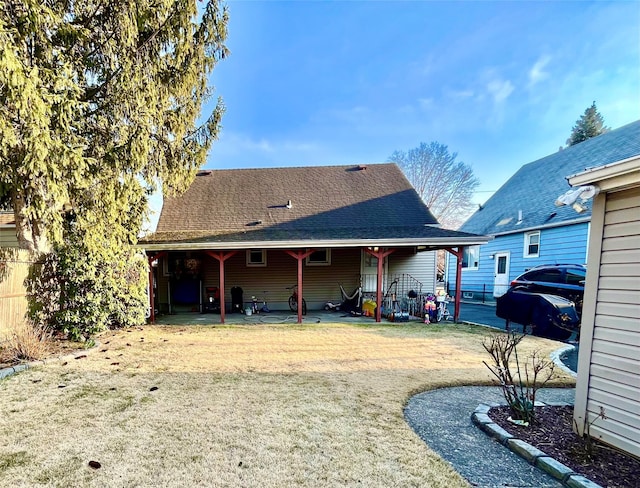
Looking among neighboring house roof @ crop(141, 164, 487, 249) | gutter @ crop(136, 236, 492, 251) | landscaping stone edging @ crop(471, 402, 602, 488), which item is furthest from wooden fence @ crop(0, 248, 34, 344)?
landscaping stone edging @ crop(471, 402, 602, 488)

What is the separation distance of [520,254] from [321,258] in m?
8.69

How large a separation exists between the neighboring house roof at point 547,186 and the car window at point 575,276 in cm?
252

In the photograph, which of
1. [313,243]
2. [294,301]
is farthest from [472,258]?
[313,243]

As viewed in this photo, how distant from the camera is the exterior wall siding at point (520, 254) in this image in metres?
10.1

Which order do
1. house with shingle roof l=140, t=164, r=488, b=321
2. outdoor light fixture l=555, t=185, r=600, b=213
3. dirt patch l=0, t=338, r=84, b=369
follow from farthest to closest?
house with shingle roof l=140, t=164, r=488, b=321, dirt patch l=0, t=338, r=84, b=369, outdoor light fixture l=555, t=185, r=600, b=213

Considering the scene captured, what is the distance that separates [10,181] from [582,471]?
8354 mm

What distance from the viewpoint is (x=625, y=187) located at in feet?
7.86

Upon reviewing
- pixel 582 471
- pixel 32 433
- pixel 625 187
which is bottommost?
A: pixel 32 433

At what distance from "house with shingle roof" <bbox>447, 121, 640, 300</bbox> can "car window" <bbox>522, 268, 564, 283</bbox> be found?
1.70 meters

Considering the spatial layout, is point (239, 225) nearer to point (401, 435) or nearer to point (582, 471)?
point (401, 435)

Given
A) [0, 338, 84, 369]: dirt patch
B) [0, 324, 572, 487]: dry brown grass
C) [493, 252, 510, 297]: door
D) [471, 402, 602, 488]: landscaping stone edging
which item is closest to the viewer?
[471, 402, 602, 488]: landscaping stone edging

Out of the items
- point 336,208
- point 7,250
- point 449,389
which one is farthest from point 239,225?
point 449,389

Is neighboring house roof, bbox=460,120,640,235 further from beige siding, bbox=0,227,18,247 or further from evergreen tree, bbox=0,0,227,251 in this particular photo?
beige siding, bbox=0,227,18,247

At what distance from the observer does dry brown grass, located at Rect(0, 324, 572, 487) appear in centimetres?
225
